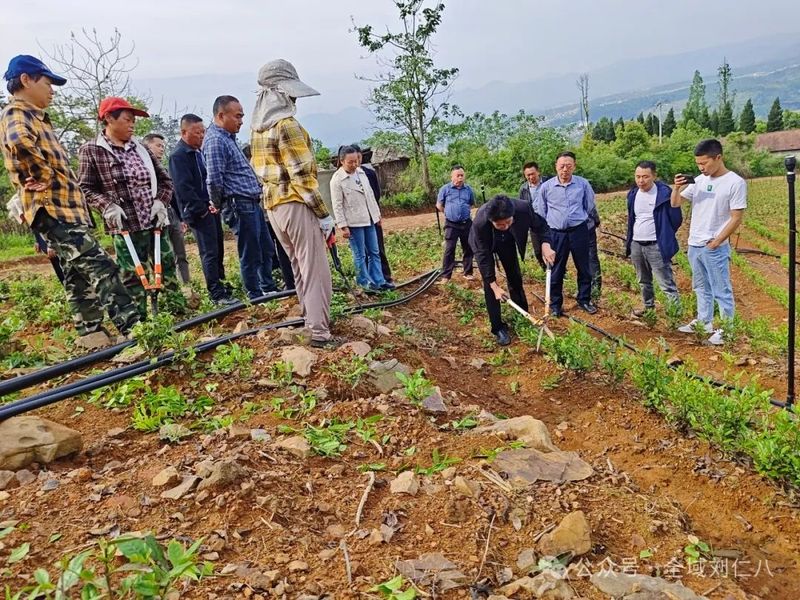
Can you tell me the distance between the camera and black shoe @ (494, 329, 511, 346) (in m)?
5.27

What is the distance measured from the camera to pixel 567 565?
2.04 metres

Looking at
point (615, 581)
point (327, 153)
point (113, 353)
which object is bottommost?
point (615, 581)

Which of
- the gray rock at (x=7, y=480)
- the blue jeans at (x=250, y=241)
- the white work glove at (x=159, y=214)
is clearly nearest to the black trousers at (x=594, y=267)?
the blue jeans at (x=250, y=241)

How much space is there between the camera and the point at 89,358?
11.9 ft

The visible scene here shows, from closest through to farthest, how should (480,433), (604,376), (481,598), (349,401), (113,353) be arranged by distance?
(481,598), (480,433), (349,401), (113,353), (604,376)

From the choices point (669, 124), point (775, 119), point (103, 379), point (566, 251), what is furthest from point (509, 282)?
point (775, 119)

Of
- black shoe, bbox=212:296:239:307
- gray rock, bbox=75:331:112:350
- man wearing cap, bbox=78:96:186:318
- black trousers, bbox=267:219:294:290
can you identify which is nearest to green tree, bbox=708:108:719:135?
black trousers, bbox=267:219:294:290

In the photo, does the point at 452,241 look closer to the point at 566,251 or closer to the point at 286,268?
the point at 566,251

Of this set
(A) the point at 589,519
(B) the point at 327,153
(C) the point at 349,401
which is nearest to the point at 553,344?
(C) the point at 349,401

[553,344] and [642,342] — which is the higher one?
[553,344]

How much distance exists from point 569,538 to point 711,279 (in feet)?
13.2

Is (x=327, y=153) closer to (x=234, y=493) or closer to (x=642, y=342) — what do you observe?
(x=642, y=342)

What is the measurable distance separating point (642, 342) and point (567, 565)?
13.1 ft

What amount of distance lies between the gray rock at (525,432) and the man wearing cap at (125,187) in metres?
2.91
